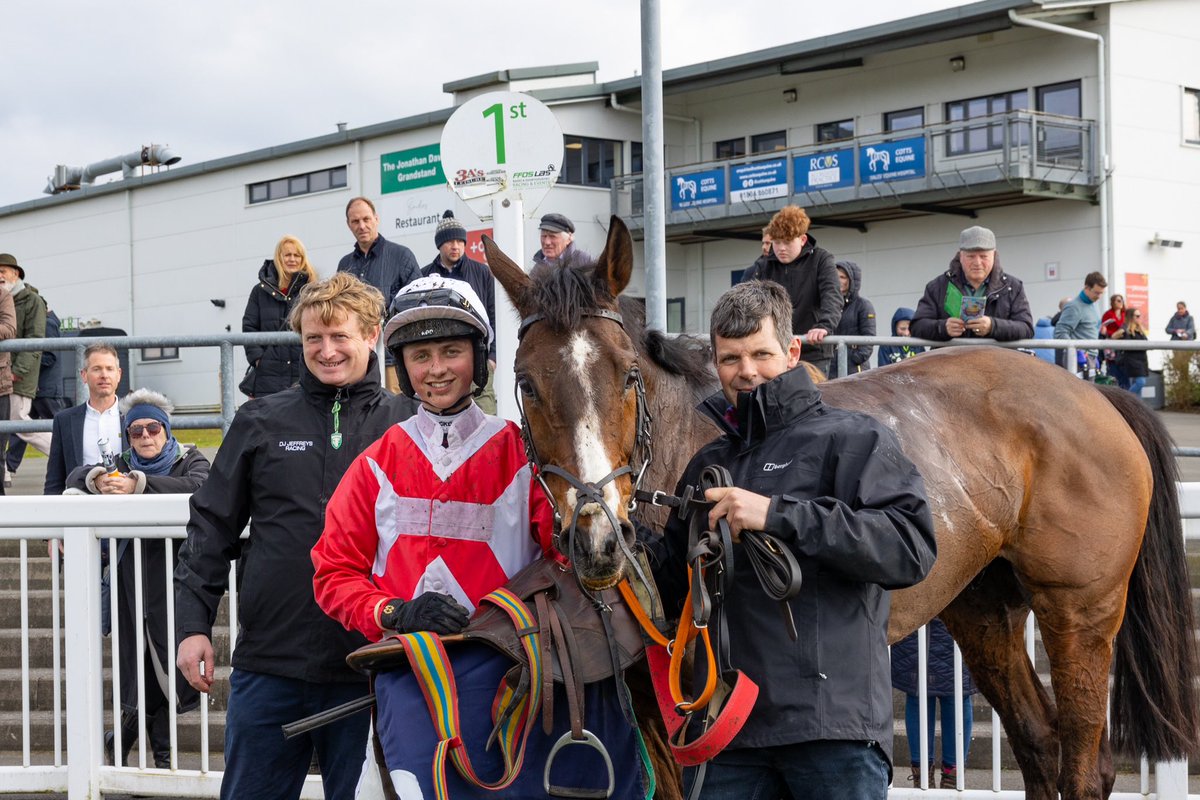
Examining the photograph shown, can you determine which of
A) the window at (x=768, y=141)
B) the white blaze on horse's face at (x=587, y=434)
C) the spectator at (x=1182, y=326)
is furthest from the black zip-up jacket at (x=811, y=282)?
A: the window at (x=768, y=141)

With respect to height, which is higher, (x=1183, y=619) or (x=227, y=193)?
(x=227, y=193)

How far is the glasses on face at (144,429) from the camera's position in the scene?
219 inches

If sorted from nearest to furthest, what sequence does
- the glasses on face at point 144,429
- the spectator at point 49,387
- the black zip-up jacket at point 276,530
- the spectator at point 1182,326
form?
the black zip-up jacket at point 276,530 → the glasses on face at point 144,429 → the spectator at point 49,387 → the spectator at point 1182,326

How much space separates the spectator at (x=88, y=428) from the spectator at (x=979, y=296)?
16.1 feet

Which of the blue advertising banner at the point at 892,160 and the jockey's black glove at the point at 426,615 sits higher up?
the blue advertising banner at the point at 892,160

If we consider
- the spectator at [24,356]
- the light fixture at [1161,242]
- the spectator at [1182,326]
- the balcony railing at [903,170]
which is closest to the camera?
the spectator at [24,356]

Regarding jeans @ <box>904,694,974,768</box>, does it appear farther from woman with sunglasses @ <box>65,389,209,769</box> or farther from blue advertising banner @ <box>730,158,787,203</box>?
blue advertising banner @ <box>730,158,787,203</box>

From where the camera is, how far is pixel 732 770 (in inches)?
106

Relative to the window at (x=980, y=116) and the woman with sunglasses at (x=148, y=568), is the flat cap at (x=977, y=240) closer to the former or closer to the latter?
the woman with sunglasses at (x=148, y=568)

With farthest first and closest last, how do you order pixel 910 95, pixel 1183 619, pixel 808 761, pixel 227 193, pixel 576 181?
pixel 227 193 → pixel 576 181 → pixel 910 95 → pixel 1183 619 → pixel 808 761

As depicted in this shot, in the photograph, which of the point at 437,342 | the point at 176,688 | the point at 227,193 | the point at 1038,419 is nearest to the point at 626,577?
the point at 437,342

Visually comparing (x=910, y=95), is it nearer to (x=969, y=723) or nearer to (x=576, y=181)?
(x=576, y=181)

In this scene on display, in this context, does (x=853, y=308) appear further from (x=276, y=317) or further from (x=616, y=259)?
(x=616, y=259)

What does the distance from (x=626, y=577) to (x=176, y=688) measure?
2753mm
